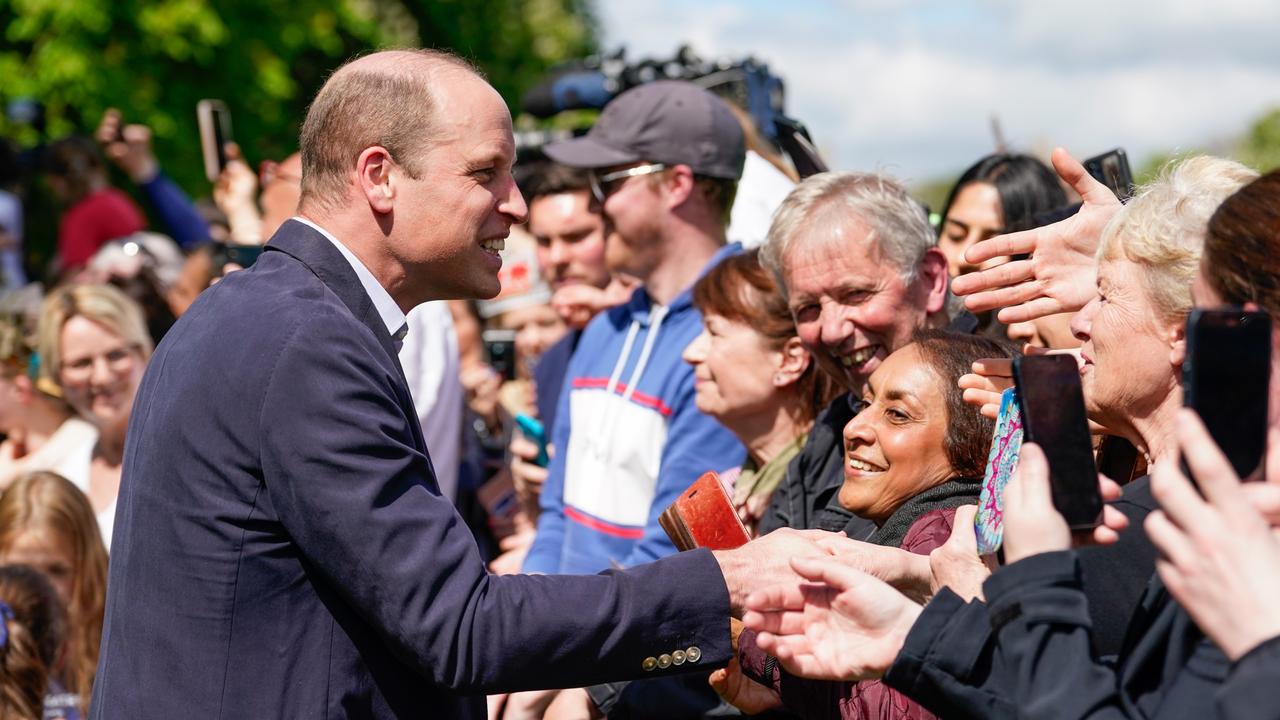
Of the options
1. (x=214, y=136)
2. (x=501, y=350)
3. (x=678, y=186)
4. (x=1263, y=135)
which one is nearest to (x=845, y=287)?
(x=678, y=186)

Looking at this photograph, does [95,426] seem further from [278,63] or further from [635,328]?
[278,63]

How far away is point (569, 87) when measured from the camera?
23.7 ft

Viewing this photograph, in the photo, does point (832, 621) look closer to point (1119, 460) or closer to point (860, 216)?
point (1119, 460)

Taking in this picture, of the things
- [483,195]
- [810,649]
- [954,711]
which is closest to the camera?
[954,711]

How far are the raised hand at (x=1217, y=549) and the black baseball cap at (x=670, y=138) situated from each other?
341cm

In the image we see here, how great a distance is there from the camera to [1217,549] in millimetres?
1745

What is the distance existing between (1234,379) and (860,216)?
2.10 metres

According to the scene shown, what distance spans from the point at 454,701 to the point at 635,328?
7.86 ft

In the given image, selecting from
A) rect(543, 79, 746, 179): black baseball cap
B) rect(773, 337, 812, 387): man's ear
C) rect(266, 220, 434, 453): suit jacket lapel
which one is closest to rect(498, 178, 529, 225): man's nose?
rect(266, 220, 434, 453): suit jacket lapel

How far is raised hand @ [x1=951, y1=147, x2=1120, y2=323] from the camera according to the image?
10.0ft

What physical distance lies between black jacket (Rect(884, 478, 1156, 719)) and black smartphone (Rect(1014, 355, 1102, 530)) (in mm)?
84

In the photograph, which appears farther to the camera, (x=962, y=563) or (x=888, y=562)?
(x=888, y=562)

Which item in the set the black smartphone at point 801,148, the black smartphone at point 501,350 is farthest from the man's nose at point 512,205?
the black smartphone at point 501,350

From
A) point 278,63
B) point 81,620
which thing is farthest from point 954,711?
point 278,63
